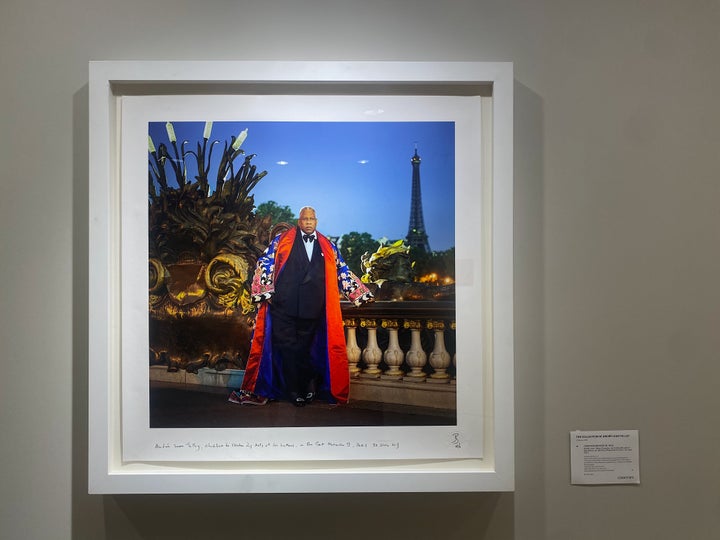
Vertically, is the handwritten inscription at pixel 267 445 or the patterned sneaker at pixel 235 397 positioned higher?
the patterned sneaker at pixel 235 397

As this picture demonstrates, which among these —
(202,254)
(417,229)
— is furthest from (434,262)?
(202,254)

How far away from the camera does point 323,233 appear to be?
1.07 metres

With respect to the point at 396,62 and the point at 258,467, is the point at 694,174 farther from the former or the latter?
the point at 258,467

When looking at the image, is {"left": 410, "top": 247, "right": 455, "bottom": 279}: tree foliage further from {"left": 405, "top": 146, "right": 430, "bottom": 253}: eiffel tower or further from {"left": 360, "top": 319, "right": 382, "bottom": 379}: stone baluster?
{"left": 360, "top": 319, "right": 382, "bottom": 379}: stone baluster

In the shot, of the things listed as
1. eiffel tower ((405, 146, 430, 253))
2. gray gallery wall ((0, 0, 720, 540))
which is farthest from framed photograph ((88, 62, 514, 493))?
gray gallery wall ((0, 0, 720, 540))

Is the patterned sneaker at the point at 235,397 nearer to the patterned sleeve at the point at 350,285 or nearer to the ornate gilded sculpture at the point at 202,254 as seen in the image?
the ornate gilded sculpture at the point at 202,254

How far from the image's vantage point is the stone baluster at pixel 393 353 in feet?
3.47

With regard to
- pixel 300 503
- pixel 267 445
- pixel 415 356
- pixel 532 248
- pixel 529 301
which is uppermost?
pixel 532 248

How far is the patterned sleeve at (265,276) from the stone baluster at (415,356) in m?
0.28

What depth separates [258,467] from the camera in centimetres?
106

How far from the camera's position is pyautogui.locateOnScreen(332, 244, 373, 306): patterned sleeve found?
3.50 ft

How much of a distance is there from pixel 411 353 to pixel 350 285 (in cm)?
18

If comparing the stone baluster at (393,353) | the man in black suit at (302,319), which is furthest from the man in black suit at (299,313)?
the stone baluster at (393,353)

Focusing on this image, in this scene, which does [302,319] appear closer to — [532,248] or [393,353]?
[393,353]
